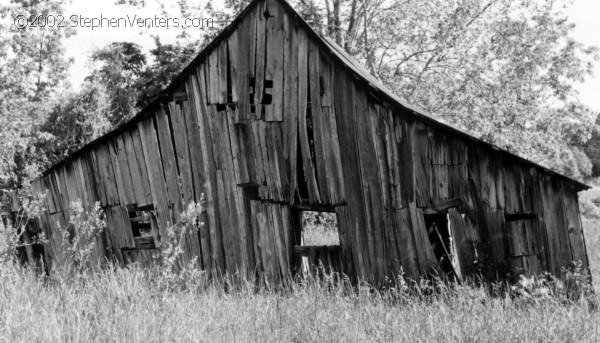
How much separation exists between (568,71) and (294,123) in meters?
16.2

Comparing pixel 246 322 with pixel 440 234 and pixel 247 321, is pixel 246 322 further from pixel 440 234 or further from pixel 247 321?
pixel 440 234

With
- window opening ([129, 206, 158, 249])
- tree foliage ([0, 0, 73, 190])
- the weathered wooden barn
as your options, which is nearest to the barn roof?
the weathered wooden barn

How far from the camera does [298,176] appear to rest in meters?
10.4

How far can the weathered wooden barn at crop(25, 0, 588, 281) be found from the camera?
810 centimetres

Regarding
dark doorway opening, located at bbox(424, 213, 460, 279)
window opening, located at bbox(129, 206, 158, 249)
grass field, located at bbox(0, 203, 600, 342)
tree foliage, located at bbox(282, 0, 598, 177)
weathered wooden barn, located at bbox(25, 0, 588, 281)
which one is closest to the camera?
grass field, located at bbox(0, 203, 600, 342)

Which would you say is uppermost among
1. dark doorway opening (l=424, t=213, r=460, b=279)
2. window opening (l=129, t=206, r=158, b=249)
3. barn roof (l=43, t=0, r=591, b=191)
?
barn roof (l=43, t=0, r=591, b=191)

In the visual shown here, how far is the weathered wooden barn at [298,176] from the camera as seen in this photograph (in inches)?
319

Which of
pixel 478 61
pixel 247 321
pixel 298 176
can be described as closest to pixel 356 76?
pixel 298 176

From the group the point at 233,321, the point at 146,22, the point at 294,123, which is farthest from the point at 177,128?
the point at 146,22

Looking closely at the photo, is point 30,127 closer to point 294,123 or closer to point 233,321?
point 294,123

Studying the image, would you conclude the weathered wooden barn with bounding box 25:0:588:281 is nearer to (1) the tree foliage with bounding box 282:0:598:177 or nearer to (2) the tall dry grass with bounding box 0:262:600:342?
(2) the tall dry grass with bounding box 0:262:600:342

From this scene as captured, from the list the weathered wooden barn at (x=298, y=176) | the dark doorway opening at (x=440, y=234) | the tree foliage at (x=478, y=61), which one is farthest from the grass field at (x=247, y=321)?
the tree foliage at (x=478, y=61)

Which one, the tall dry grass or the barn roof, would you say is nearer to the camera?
the tall dry grass

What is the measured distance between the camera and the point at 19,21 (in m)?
23.0
